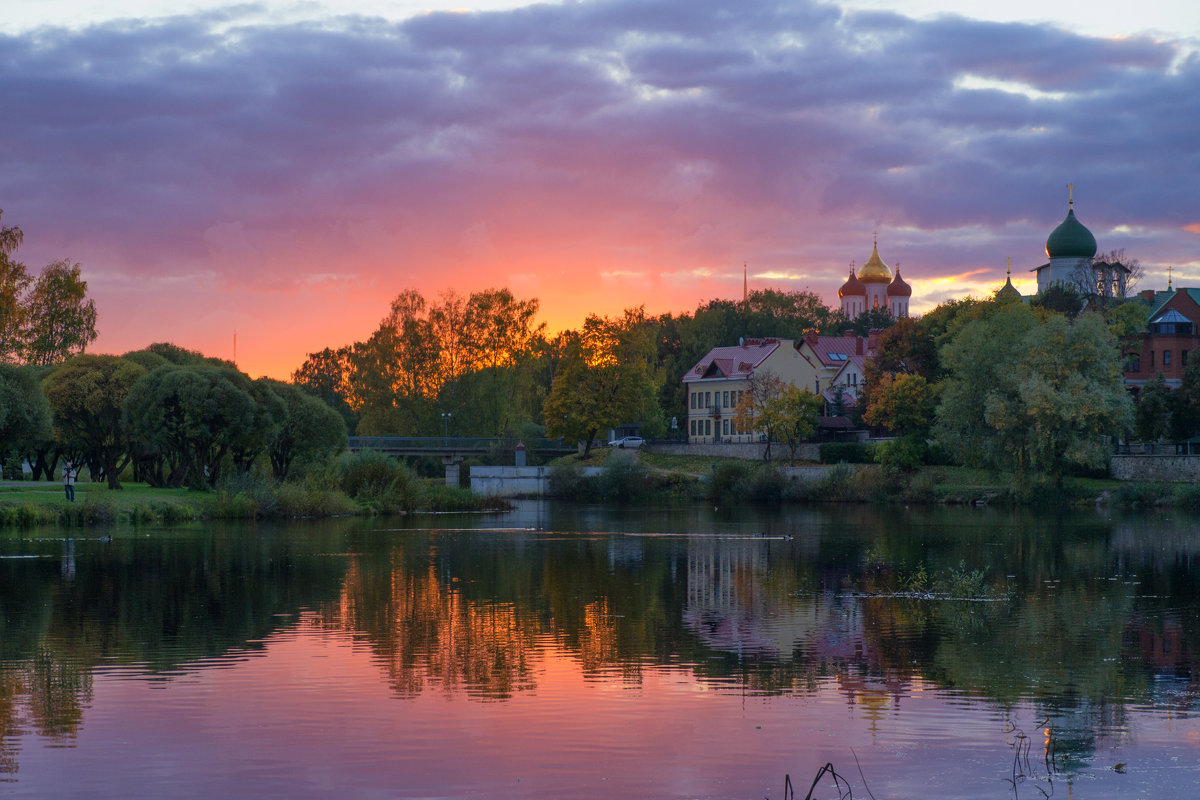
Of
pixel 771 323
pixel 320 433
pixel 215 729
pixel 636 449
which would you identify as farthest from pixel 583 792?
pixel 771 323

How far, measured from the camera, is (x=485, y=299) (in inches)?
4476

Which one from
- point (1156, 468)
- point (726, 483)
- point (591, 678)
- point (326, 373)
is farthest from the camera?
point (326, 373)

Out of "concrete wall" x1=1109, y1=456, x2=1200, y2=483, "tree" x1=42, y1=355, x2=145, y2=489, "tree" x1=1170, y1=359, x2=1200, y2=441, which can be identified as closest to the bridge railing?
"tree" x1=42, y1=355, x2=145, y2=489

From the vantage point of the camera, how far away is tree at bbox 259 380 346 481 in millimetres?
68812

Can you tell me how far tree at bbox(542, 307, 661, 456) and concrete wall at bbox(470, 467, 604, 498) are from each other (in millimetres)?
6379

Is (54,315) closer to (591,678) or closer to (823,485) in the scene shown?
(823,485)

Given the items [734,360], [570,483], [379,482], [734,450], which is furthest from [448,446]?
[379,482]

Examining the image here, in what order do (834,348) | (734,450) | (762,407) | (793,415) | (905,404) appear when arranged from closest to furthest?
1. (905,404)
2. (793,415)
3. (762,407)
4. (734,450)
5. (834,348)

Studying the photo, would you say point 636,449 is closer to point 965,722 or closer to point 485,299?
point 485,299

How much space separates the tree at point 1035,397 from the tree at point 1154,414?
6865 mm

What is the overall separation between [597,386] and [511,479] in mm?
11420

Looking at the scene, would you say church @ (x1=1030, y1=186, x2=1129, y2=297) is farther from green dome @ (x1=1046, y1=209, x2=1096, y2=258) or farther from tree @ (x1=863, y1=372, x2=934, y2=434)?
tree @ (x1=863, y1=372, x2=934, y2=434)

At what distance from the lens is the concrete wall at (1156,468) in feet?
258

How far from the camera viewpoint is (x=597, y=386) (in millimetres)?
109062
